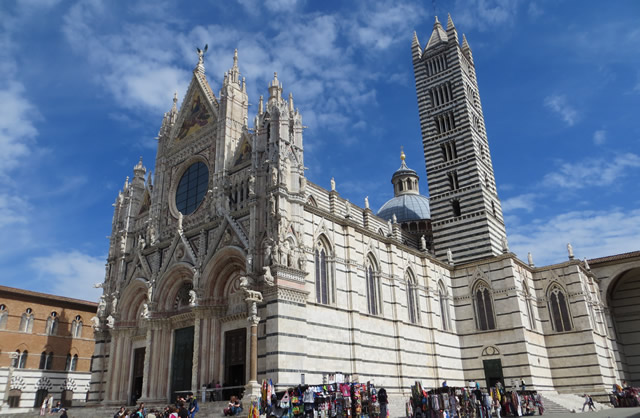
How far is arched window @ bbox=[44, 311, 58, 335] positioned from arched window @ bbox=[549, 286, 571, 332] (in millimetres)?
32810

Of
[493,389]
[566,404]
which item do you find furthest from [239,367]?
[566,404]

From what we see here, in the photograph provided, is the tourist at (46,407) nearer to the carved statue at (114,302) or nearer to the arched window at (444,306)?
the carved statue at (114,302)

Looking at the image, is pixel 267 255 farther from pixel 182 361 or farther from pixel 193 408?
pixel 182 361

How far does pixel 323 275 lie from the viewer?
2270 centimetres

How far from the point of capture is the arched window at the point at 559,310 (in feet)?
99.7

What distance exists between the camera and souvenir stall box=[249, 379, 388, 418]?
16516 millimetres

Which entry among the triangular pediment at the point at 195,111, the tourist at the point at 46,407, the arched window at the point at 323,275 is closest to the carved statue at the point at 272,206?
the arched window at the point at 323,275

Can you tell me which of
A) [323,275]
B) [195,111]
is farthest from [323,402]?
[195,111]

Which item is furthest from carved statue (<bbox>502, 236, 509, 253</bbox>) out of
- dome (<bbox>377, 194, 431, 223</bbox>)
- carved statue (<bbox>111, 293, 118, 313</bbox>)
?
carved statue (<bbox>111, 293, 118, 313</bbox>)

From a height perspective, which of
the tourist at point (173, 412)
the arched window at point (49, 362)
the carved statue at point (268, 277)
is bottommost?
the tourist at point (173, 412)

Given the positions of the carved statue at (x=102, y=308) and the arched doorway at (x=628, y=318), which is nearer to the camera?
the carved statue at (x=102, y=308)

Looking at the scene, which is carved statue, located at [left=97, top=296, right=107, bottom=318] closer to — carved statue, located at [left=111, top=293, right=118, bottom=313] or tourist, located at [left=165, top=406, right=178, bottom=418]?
carved statue, located at [left=111, top=293, right=118, bottom=313]

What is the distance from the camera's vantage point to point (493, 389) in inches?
854

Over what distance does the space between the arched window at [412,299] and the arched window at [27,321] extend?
80.1ft
